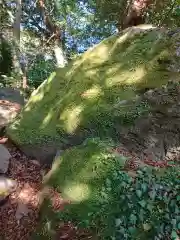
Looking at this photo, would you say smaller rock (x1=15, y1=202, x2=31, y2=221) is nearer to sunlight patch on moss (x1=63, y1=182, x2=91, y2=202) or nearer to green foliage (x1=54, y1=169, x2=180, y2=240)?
sunlight patch on moss (x1=63, y1=182, x2=91, y2=202)

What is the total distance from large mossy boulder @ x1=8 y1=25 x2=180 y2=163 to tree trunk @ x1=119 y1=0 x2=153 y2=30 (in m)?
1.65

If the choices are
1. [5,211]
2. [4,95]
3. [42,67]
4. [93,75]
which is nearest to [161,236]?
[5,211]

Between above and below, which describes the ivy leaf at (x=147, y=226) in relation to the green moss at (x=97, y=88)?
below

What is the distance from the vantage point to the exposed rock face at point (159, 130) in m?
5.42

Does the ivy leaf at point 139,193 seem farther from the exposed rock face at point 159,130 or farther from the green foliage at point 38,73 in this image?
the green foliage at point 38,73

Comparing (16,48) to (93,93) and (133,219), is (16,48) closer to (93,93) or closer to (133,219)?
(93,93)

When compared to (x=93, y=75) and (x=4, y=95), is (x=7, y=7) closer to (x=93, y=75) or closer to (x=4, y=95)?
(x=4, y=95)

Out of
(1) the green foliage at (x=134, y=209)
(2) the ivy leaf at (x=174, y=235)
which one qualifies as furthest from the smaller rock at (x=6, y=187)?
(2) the ivy leaf at (x=174, y=235)

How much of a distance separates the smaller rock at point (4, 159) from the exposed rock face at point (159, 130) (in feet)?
7.14

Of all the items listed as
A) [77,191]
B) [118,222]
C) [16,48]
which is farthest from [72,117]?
[16,48]

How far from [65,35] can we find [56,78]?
47.9 ft

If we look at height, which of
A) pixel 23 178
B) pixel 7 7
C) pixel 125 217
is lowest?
pixel 23 178

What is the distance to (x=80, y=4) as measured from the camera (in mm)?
20172

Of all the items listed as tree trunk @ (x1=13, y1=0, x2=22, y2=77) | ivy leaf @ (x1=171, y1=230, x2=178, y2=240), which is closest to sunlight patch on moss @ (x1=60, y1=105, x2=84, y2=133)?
ivy leaf @ (x1=171, y1=230, x2=178, y2=240)
